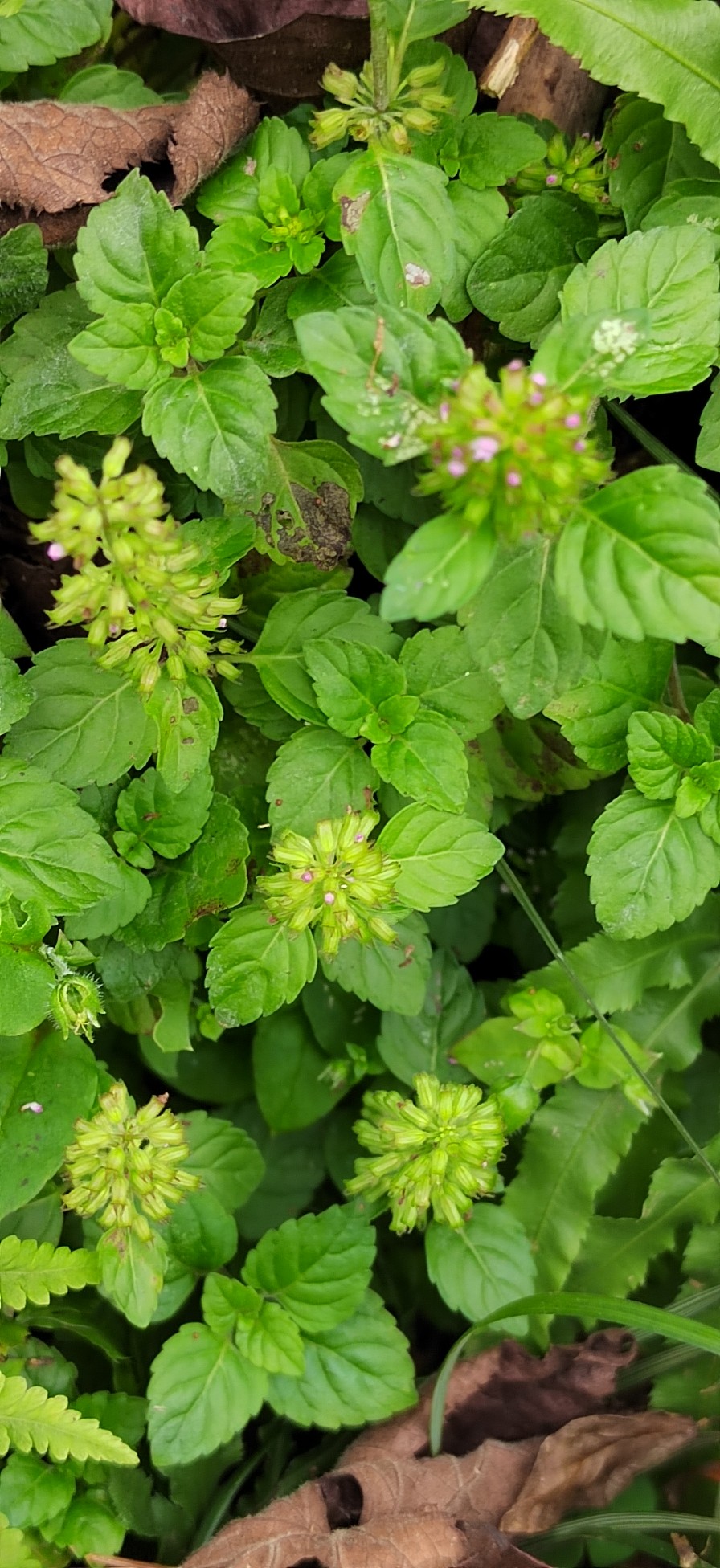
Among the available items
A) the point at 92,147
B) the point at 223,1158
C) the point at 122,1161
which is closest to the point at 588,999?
the point at 223,1158

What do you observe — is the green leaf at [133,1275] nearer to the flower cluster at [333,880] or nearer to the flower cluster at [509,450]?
the flower cluster at [333,880]

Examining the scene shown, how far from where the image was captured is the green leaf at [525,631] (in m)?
1.79

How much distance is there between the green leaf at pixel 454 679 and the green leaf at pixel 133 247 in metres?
0.79

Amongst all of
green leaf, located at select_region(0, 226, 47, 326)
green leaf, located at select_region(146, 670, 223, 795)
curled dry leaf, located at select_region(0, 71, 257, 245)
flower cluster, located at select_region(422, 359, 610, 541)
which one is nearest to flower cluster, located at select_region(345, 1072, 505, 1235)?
green leaf, located at select_region(146, 670, 223, 795)

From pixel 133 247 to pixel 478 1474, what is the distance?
2.58m

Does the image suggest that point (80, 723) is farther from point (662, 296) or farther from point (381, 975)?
point (662, 296)

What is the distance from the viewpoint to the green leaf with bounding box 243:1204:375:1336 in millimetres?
2377

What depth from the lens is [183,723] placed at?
6.54ft

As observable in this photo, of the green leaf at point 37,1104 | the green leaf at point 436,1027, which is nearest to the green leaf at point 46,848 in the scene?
the green leaf at point 37,1104

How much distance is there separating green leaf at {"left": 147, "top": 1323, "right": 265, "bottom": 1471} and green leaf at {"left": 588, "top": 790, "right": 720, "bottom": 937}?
120 cm

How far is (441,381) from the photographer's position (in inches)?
62.7

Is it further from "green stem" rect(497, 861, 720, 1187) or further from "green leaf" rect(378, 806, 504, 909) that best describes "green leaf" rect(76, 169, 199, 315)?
"green stem" rect(497, 861, 720, 1187)

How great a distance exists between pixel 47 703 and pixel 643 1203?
5.95ft

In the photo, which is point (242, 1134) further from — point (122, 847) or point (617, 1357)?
point (617, 1357)
